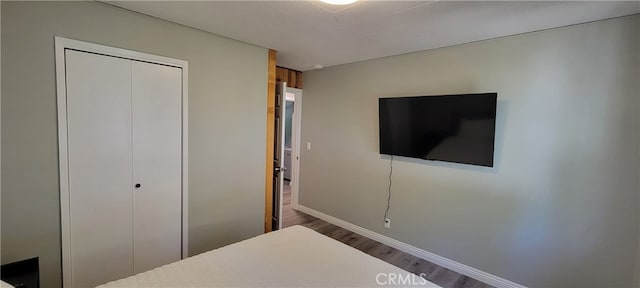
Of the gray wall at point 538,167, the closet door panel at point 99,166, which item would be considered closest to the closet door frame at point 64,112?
the closet door panel at point 99,166

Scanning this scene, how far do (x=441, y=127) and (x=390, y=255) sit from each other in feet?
5.04

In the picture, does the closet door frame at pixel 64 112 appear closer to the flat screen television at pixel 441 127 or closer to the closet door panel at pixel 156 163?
the closet door panel at pixel 156 163

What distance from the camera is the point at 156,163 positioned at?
7.50 feet

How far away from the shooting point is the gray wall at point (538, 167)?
6.44 feet

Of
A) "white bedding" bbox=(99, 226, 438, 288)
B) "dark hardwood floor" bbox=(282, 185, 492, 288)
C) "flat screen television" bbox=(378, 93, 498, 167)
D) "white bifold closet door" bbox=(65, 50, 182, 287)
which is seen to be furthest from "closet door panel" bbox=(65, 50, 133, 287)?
"flat screen television" bbox=(378, 93, 498, 167)

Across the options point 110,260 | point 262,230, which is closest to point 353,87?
point 262,230

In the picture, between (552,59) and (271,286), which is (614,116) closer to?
(552,59)

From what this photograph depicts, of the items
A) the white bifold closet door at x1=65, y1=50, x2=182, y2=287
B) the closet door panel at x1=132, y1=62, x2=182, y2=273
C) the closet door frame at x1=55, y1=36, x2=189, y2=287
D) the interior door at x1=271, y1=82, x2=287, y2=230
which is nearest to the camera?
the closet door frame at x1=55, y1=36, x2=189, y2=287

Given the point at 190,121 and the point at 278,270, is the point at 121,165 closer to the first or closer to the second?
the point at 190,121

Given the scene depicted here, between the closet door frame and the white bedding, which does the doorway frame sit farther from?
the white bedding

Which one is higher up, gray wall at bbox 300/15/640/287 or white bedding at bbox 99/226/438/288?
gray wall at bbox 300/15/640/287

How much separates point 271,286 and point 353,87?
273 centimetres

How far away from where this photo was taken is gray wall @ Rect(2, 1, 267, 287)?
1708mm
